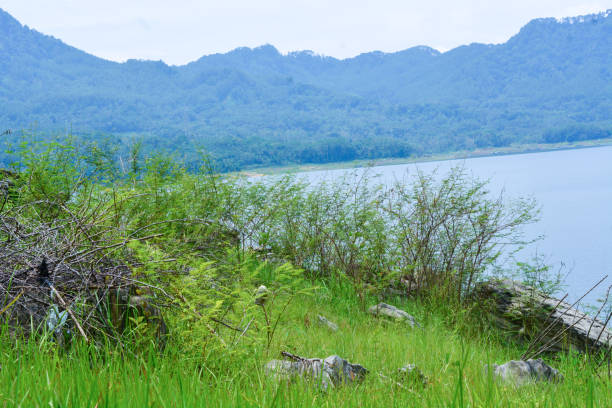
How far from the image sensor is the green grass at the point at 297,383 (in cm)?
167

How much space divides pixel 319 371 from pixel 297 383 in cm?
55

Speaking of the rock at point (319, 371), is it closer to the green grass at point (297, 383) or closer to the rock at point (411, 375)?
the green grass at point (297, 383)

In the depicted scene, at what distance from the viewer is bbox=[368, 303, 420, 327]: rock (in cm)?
655

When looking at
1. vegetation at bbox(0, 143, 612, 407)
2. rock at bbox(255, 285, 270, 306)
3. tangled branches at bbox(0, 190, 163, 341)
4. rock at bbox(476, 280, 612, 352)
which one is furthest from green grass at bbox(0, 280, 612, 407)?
Answer: rock at bbox(476, 280, 612, 352)

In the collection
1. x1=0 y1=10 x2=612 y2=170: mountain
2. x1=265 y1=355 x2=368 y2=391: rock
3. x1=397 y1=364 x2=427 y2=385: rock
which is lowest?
x1=397 y1=364 x2=427 y2=385: rock

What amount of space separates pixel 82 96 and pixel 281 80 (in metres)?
88.7

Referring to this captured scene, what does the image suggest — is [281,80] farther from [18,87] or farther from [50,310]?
[50,310]

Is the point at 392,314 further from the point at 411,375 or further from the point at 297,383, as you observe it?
the point at 297,383

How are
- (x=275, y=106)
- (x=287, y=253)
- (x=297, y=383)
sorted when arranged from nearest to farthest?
(x=297, y=383)
(x=287, y=253)
(x=275, y=106)

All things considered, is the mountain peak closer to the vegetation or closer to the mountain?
the mountain

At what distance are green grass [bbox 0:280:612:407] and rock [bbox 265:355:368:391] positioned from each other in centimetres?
8

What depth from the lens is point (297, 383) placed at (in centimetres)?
247

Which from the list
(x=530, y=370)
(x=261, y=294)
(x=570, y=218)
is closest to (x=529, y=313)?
(x=530, y=370)

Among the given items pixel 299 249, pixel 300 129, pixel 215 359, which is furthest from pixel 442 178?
pixel 300 129
